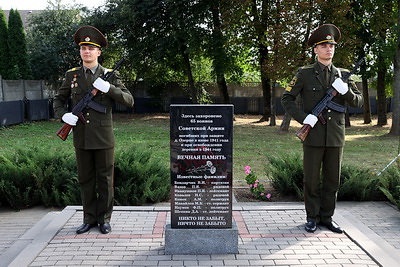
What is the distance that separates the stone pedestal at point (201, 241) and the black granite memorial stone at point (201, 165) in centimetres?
11

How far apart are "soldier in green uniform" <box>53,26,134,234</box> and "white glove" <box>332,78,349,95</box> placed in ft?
8.32

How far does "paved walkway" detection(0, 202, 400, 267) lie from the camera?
4.66m

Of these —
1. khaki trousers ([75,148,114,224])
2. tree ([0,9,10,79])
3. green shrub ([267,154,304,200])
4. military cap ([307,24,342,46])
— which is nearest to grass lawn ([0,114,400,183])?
green shrub ([267,154,304,200])

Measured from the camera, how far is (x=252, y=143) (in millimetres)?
15625

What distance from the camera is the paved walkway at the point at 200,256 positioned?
4.66 metres

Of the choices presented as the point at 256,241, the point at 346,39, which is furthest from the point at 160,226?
the point at 346,39

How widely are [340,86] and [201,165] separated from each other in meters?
1.94

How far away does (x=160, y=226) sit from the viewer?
19.1 feet

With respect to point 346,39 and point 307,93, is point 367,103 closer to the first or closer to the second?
point 346,39

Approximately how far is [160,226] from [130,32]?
21322 mm

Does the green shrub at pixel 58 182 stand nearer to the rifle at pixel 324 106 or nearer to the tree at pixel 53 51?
the rifle at pixel 324 106

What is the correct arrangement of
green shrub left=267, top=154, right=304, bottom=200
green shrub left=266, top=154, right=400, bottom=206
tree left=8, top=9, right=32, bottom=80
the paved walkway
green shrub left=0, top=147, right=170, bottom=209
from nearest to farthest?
the paved walkway, green shrub left=0, top=147, right=170, bottom=209, green shrub left=266, top=154, right=400, bottom=206, green shrub left=267, top=154, right=304, bottom=200, tree left=8, top=9, right=32, bottom=80

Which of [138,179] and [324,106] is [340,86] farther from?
[138,179]

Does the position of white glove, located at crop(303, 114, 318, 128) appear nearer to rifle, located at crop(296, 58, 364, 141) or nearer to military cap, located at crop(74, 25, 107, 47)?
rifle, located at crop(296, 58, 364, 141)
